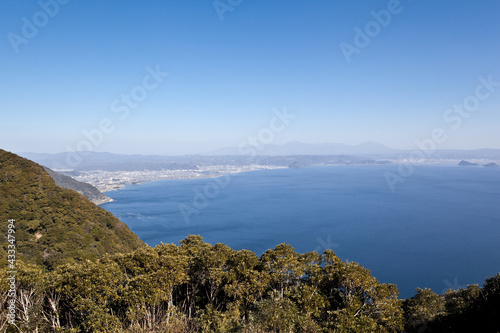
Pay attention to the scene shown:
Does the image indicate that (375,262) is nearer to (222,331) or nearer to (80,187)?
(222,331)

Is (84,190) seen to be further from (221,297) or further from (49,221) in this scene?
(221,297)

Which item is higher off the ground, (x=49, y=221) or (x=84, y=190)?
(x=49, y=221)

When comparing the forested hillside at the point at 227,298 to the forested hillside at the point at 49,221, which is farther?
the forested hillside at the point at 49,221

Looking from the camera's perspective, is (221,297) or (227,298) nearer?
(227,298)

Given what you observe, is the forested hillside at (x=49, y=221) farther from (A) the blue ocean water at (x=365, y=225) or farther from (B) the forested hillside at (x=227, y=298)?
(A) the blue ocean water at (x=365, y=225)

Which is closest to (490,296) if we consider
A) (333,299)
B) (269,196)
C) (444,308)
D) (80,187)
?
(444,308)

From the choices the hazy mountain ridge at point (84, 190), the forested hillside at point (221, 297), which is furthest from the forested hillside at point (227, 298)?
the hazy mountain ridge at point (84, 190)

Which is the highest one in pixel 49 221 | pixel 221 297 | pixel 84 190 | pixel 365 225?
pixel 49 221

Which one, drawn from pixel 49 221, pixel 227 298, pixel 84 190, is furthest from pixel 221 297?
pixel 84 190

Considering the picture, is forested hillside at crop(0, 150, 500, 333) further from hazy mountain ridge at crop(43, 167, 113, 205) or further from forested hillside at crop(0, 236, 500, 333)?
hazy mountain ridge at crop(43, 167, 113, 205)

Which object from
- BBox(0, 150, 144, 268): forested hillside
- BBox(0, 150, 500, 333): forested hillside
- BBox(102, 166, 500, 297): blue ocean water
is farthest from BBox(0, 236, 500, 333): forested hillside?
BBox(102, 166, 500, 297): blue ocean water
